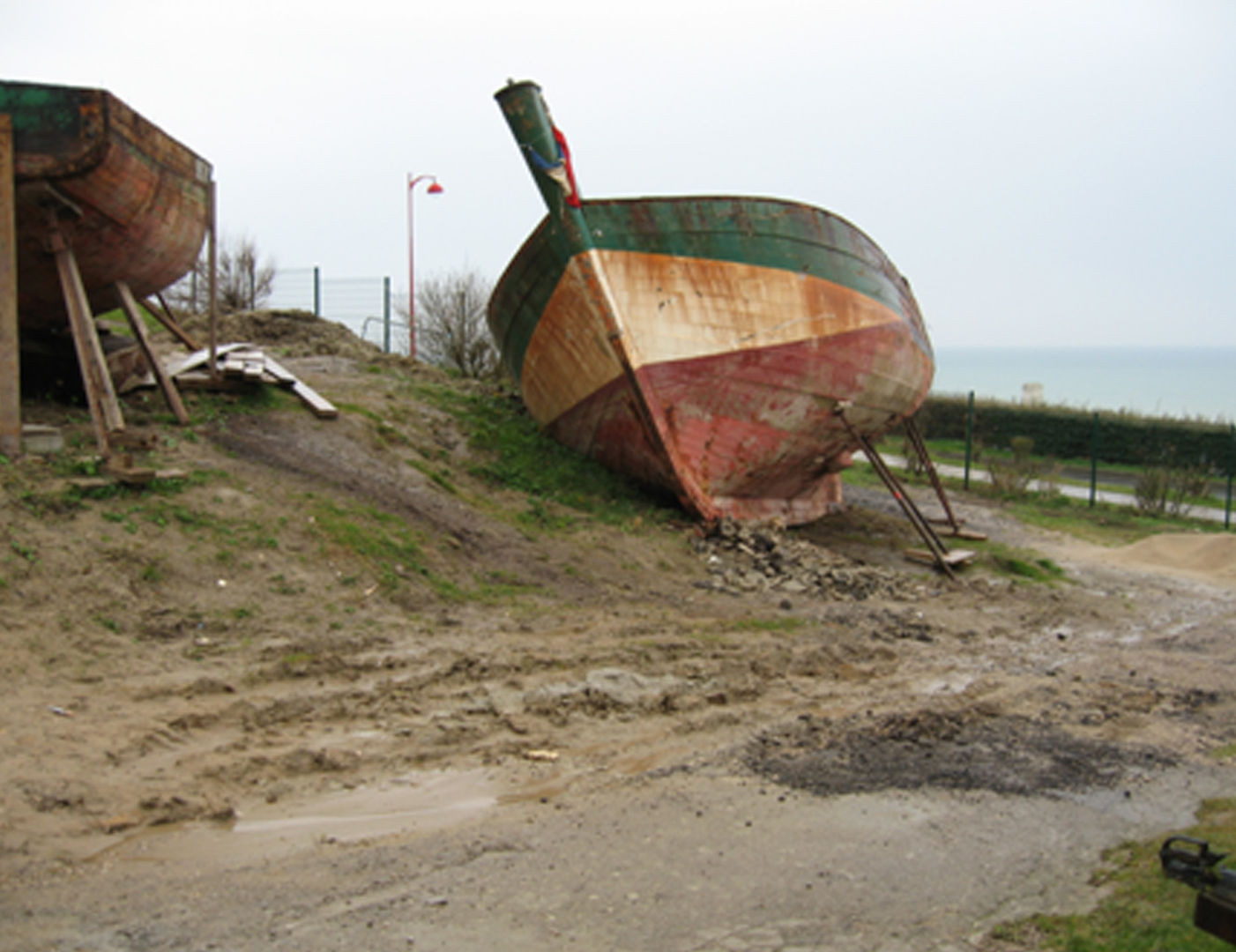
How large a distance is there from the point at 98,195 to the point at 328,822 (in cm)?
604

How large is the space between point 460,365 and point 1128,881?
55.8ft

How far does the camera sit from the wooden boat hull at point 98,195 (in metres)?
7.29

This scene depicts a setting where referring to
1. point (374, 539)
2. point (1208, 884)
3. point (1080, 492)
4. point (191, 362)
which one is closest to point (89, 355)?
point (191, 362)

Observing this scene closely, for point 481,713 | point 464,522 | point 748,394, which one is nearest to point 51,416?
point 464,522

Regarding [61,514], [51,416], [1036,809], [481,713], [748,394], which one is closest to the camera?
[1036,809]

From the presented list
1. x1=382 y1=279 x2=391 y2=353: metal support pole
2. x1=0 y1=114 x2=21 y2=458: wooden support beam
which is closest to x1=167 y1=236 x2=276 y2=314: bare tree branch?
x1=382 y1=279 x2=391 y2=353: metal support pole

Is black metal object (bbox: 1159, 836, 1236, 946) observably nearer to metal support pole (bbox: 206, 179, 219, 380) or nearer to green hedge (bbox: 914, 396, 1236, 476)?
metal support pole (bbox: 206, 179, 219, 380)

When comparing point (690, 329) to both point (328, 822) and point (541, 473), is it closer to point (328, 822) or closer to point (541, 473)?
point (541, 473)

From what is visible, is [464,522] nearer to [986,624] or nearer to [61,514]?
[61,514]

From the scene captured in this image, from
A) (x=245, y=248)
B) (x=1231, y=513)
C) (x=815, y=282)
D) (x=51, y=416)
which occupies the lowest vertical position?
(x=1231, y=513)

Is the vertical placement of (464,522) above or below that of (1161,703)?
above

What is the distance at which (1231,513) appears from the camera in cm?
1858

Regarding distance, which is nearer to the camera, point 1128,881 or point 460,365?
point 1128,881

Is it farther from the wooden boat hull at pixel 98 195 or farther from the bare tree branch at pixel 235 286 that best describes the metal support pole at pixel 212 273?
the bare tree branch at pixel 235 286
